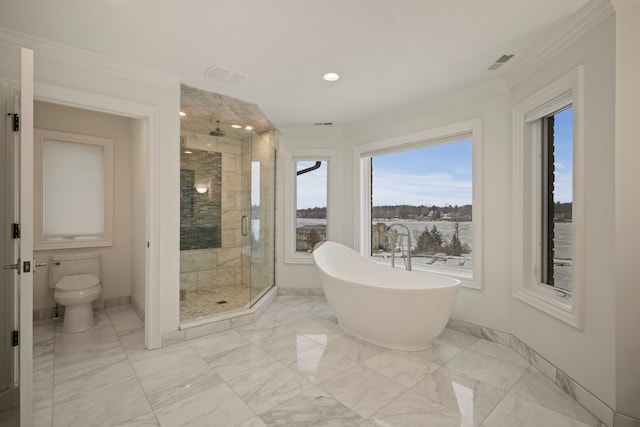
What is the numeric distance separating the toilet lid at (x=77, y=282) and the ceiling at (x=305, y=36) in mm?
2252

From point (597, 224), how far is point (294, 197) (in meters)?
3.34

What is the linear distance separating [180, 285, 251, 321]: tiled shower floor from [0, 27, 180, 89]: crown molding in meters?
2.27

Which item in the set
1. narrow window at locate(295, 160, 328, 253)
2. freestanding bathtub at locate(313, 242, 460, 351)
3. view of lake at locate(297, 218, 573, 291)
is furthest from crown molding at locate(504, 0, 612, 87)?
narrow window at locate(295, 160, 328, 253)

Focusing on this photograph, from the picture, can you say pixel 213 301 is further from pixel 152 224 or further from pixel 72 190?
pixel 72 190

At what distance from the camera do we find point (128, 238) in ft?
12.7

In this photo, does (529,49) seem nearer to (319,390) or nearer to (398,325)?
(398,325)

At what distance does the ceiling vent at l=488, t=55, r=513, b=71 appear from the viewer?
236 cm

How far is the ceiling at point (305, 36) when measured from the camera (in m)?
1.79

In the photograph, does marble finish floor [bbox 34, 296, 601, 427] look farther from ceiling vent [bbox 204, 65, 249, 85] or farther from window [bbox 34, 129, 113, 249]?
ceiling vent [bbox 204, 65, 249, 85]

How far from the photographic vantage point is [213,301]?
3.75 m

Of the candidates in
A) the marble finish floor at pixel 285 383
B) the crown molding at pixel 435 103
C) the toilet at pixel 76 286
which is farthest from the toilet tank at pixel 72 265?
the crown molding at pixel 435 103

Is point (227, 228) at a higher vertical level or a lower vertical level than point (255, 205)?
lower

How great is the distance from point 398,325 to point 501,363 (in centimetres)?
85

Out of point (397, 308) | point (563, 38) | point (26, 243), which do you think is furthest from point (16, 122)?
point (563, 38)
